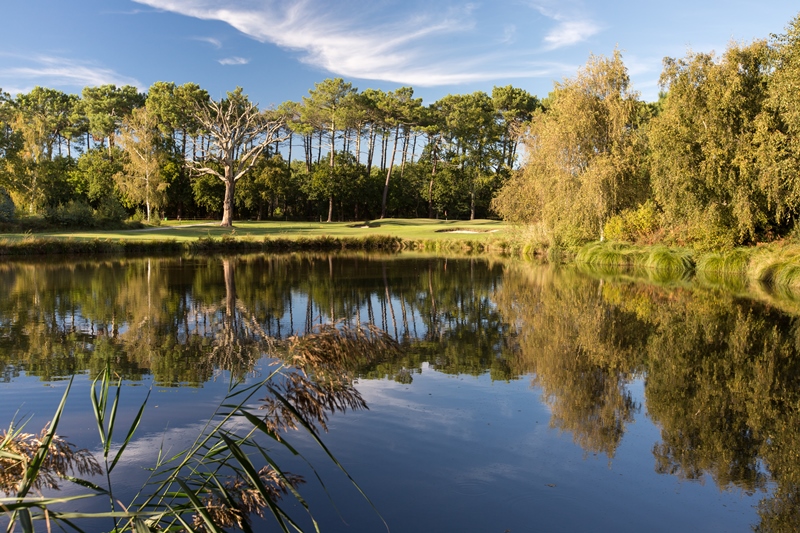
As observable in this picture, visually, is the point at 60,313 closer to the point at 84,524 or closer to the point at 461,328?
the point at 461,328

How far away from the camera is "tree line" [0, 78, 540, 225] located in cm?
5041

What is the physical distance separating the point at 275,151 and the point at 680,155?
5268cm

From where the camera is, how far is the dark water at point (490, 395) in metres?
5.28

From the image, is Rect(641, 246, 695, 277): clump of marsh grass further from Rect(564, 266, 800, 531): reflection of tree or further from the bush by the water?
the bush by the water

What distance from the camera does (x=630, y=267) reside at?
29359 millimetres

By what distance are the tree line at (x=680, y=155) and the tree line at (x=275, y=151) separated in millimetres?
24374

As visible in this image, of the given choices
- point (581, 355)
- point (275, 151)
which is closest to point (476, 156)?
point (275, 151)

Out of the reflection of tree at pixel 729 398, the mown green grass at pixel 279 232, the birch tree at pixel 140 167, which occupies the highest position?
the birch tree at pixel 140 167

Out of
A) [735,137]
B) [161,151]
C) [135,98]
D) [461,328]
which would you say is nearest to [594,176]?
[735,137]

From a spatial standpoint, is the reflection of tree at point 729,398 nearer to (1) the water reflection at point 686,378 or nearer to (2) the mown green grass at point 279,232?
(1) the water reflection at point 686,378

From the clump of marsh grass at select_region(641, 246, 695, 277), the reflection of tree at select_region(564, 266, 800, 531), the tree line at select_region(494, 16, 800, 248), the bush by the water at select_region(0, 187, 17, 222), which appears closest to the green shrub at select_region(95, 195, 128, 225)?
the bush by the water at select_region(0, 187, 17, 222)

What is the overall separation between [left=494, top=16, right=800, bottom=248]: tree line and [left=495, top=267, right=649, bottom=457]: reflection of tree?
9.57 m

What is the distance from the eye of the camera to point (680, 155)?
26016 millimetres

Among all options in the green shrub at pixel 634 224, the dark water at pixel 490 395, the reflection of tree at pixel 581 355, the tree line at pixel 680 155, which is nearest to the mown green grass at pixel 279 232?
the tree line at pixel 680 155
